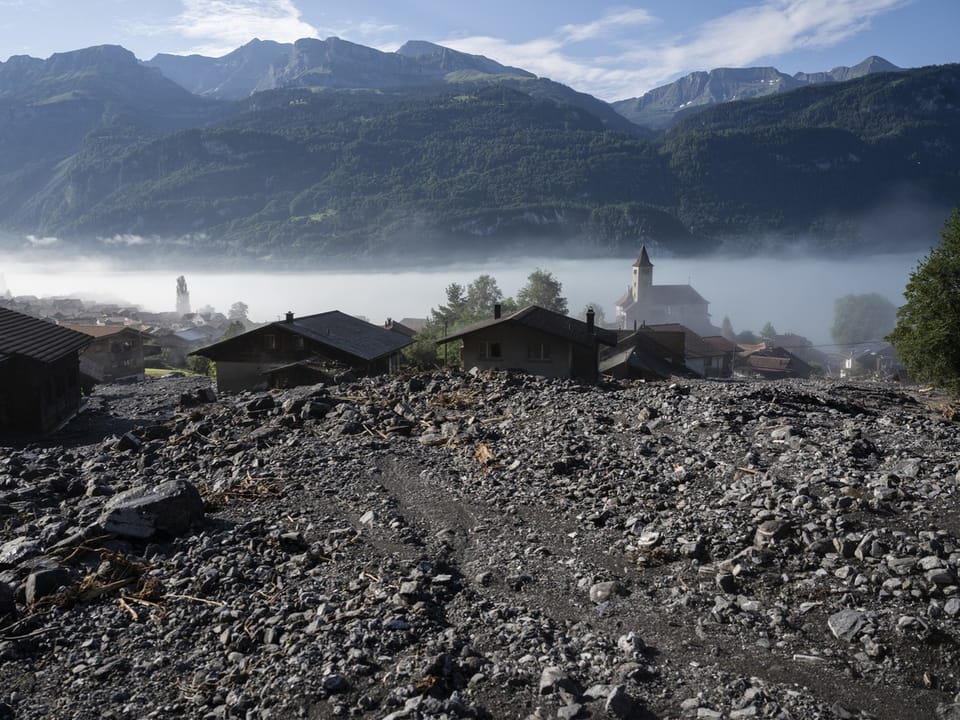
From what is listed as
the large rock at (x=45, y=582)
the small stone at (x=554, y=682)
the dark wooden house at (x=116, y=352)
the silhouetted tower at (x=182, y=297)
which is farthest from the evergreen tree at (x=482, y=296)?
the silhouetted tower at (x=182, y=297)

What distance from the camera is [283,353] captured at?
38031 millimetres

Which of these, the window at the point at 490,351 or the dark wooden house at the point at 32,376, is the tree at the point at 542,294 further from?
the dark wooden house at the point at 32,376

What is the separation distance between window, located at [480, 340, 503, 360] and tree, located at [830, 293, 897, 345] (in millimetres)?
115737

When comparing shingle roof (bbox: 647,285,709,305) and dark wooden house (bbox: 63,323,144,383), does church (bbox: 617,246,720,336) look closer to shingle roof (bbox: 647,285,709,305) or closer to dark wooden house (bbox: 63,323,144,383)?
shingle roof (bbox: 647,285,709,305)

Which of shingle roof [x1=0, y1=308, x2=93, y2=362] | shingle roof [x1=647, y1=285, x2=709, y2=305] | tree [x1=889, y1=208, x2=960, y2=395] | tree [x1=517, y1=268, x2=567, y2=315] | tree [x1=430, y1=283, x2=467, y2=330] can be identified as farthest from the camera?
shingle roof [x1=647, y1=285, x2=709, y2=305]

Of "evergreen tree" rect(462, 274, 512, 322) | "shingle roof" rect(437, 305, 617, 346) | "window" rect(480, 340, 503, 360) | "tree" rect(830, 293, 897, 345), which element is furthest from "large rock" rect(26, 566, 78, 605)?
"tree" rect(830, 293, 897, 345)

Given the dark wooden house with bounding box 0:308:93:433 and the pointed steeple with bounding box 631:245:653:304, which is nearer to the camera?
the dark wooden house with bounding box 0:308:93:433

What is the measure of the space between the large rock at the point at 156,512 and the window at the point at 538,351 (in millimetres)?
22934

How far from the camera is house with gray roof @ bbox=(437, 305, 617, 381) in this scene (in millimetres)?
34500

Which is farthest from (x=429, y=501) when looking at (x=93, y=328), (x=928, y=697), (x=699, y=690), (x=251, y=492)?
(x=93, y=328)

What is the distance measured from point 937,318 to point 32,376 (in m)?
36.3

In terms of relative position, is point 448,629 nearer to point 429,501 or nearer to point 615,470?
point 429,501

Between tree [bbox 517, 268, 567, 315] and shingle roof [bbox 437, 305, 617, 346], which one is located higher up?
shingle roof [bbox 437, 305, 617, 346]

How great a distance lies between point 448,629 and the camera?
364 inches
